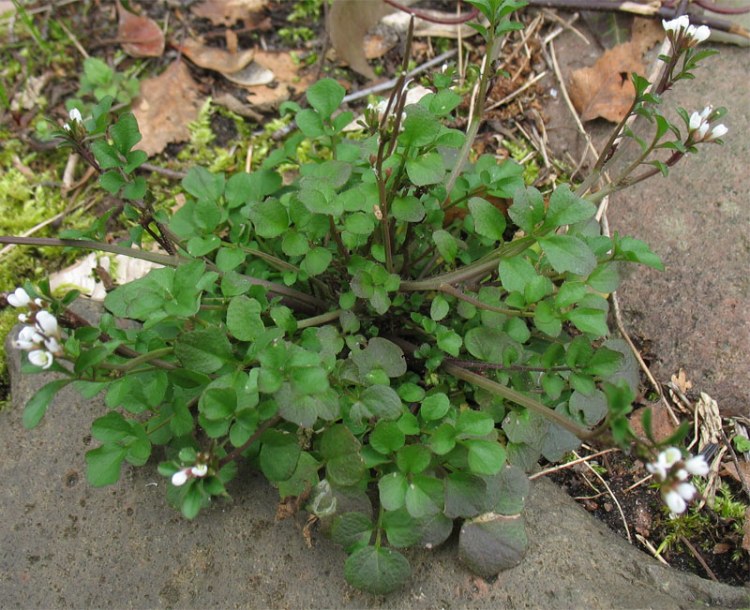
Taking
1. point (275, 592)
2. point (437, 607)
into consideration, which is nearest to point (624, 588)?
point (437, 607)

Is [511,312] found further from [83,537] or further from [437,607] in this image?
[83,537]

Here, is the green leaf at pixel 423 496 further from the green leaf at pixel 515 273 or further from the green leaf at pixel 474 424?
the green leaf at pixel 515 273

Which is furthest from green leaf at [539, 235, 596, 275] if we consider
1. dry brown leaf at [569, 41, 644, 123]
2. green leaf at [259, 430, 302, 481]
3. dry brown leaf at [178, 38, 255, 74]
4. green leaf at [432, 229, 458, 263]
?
dry brown leaf at [178, 38, 255, 74]

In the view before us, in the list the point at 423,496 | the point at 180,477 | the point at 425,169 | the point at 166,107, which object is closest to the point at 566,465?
the point at 423,496

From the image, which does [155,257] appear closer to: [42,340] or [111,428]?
[111,428]

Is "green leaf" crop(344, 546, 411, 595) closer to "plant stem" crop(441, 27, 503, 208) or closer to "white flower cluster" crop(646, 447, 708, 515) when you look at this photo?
"white flower cluster" crop(646, 447, 708, 515)

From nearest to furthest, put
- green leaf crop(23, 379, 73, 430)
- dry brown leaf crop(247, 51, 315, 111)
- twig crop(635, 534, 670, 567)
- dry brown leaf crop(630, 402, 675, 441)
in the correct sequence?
green leaf crop(23, 379, 73, 430) → twig crop(635, 534, 670, 567) → dry brown leaf crop(630, 402, 675, 441) → dry brown leaf crop(247, 51, 315, 111)
